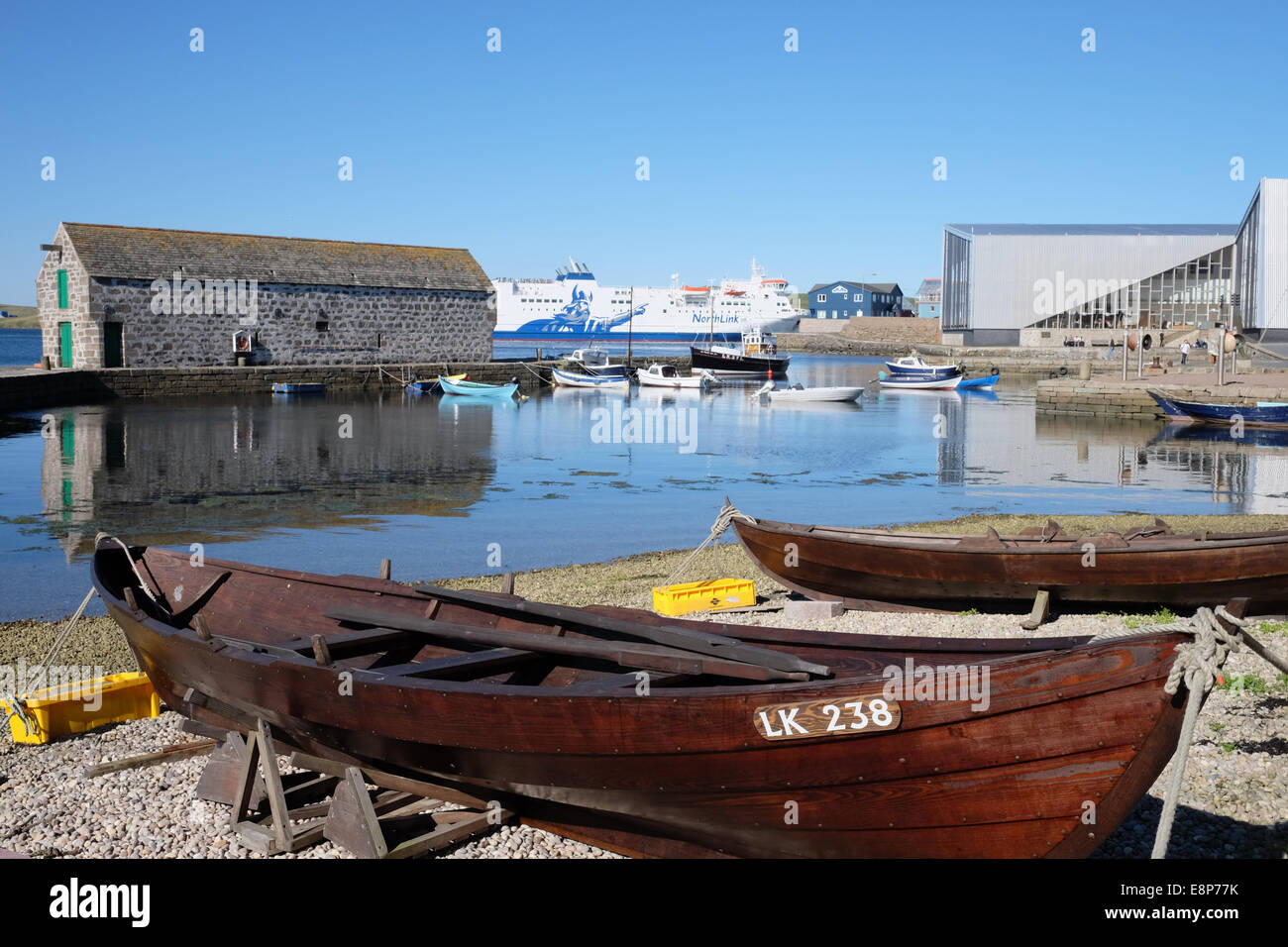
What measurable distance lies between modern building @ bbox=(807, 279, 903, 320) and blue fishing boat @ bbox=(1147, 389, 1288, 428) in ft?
334

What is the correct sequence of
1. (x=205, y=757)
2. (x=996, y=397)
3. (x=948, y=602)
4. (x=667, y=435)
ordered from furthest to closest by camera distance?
1. (x=996, y=397)
2. (x=667, y=435)
3. (x=948, y=602)
4. (x=205, y=757)

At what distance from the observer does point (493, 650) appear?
230 inches

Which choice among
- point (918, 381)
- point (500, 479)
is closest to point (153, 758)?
point (500, 479)

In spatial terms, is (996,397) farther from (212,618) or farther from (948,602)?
(212,618)

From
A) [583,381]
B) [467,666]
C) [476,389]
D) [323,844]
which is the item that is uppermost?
[583,381]

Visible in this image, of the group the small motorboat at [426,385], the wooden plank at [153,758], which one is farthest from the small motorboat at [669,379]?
the wooden plank at [153,758]

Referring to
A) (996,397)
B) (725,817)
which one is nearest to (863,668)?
(725,817)

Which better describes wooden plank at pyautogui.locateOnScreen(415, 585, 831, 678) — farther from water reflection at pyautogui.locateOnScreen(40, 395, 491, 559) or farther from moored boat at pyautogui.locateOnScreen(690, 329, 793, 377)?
moored boat at pyautogui.locateOnScreen(690, 329, 793, 377)

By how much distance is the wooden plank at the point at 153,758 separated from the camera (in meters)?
6.24

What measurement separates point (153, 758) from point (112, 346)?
40182 mm

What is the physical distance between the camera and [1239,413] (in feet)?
106

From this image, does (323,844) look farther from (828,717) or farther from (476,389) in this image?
(476,389)

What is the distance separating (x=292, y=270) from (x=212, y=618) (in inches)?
1682

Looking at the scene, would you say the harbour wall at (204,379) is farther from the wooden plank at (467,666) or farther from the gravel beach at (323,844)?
the wooden plank at (467,666)
